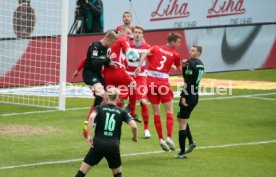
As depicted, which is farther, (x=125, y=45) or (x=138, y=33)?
(x=138, y=33)

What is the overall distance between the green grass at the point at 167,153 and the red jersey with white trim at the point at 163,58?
173 cm

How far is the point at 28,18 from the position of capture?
82.9ft

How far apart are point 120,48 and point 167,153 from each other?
331 centimetres

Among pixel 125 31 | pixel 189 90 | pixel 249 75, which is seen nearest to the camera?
pixel 189 90

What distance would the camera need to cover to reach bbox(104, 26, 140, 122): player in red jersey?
19.5m

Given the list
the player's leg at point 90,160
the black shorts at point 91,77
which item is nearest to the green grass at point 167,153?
the black shorts at point 91,77

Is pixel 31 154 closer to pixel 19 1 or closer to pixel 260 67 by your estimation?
pixel 19 1

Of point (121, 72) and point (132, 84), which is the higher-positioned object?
point (121, 72)

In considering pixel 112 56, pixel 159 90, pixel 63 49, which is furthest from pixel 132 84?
pixel 63 49

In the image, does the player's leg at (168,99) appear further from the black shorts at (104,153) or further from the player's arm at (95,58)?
the black shorts at (104,153)

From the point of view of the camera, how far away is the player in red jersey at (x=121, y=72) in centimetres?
1952

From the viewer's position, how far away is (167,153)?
17500 millimetres

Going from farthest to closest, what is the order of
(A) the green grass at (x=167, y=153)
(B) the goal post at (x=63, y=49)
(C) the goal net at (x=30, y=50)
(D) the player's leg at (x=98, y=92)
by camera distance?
(C) the goal net at (x=30, y=50) < (B) the goal post at (x=63, y=49) < (D) the player's leg at (x=98, y=92) < (A) the green grass at (x=167, y=153)

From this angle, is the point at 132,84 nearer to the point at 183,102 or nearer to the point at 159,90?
the point at 159,90
